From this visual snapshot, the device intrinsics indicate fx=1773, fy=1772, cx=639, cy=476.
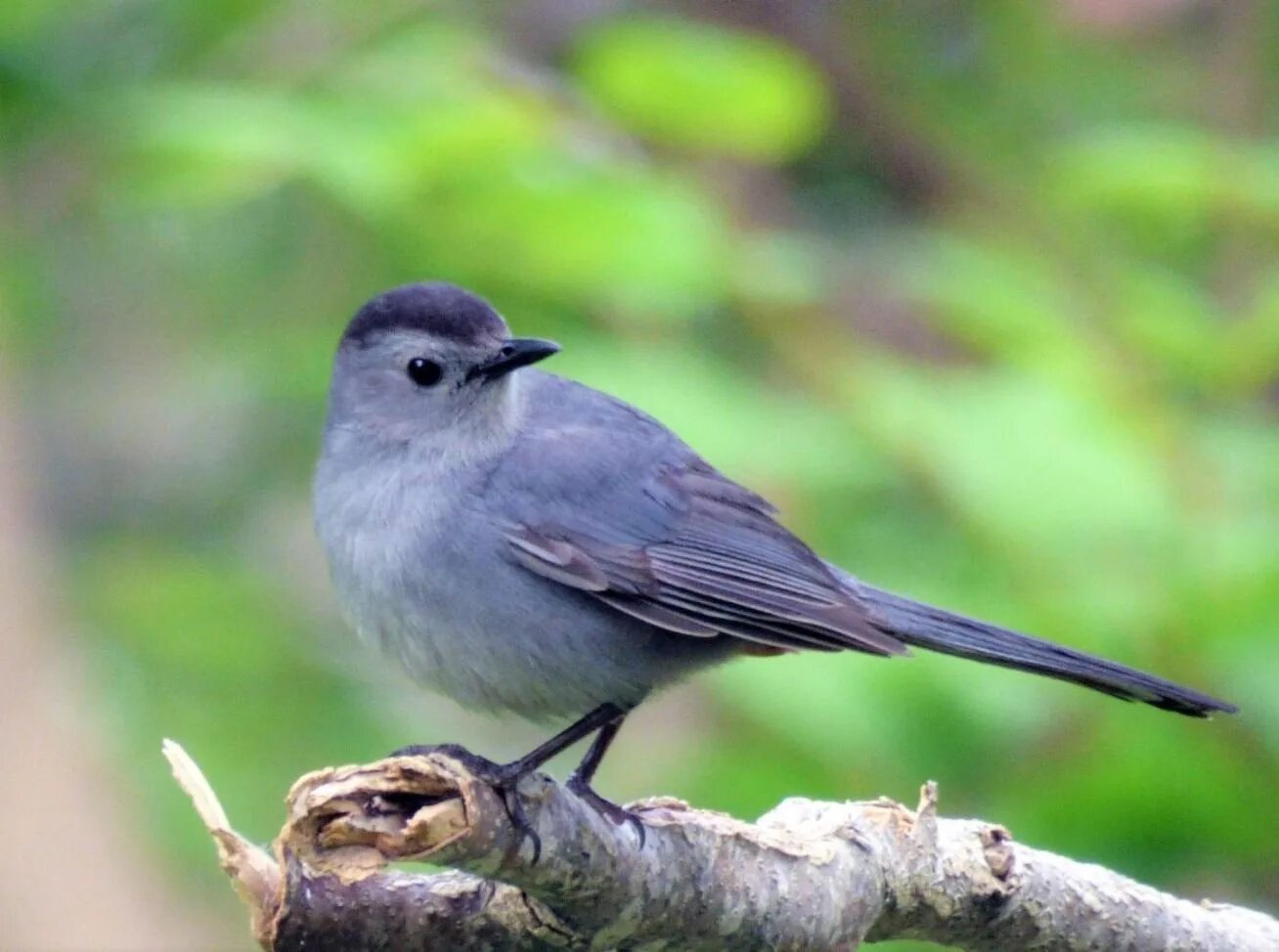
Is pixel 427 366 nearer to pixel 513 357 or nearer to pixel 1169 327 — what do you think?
pixel 513 357

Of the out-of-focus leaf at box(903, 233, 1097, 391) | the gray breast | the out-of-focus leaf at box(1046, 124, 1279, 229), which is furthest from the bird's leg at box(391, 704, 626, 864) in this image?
the out-of-focus leaf at box(1046, 124, 1279, 229)

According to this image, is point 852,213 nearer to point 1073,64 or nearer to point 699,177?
point 1073,64

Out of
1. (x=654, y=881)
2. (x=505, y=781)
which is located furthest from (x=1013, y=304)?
(x=505, y=781)

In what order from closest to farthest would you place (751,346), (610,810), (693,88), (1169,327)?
(610,810) → (1169,327) → (693,88) → (751,346)

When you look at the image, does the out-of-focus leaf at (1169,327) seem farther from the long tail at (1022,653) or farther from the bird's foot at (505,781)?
the bird's foot at (505,781)

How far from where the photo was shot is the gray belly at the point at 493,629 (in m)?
3.41

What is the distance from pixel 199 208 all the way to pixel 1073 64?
322cm

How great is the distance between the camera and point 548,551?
11.7 feet

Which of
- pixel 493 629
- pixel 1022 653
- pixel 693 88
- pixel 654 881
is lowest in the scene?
pixel 654 881

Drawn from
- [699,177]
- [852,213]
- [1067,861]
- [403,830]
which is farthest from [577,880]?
[852,213]

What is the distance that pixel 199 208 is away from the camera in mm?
4684

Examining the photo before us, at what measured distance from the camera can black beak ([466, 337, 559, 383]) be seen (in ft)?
12.0

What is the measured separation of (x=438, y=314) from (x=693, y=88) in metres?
0.81

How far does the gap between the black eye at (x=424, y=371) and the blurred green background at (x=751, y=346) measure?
0.31 metres
